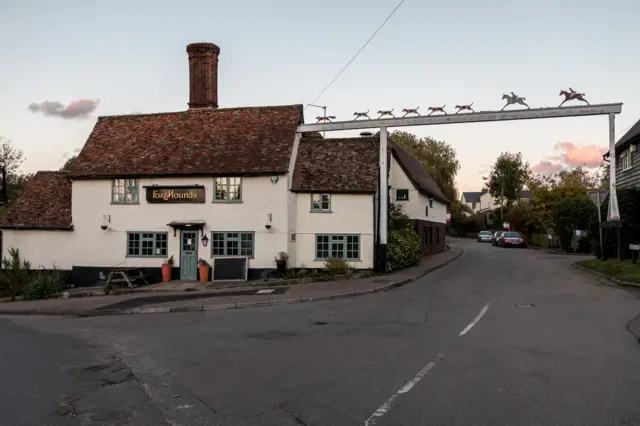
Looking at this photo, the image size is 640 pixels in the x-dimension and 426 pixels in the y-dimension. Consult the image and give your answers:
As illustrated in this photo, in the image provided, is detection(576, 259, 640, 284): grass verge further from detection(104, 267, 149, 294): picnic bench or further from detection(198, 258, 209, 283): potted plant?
detection(104, 267, 149, 294): picnic bench

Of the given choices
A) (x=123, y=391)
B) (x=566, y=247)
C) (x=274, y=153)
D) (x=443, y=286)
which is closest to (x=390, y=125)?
(x=274, y=153)

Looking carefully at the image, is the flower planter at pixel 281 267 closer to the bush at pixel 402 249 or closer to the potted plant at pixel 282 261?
the potted plant at pixel 282 261

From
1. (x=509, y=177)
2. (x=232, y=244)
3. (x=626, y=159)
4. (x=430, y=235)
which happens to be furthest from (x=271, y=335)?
(x=509, y=177)

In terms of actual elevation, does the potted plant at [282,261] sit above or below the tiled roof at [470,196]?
below

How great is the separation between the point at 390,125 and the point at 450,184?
156 ft

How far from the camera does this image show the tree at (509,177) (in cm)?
7881

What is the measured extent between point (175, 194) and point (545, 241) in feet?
129

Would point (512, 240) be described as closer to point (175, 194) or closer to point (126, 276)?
point (175, 194)

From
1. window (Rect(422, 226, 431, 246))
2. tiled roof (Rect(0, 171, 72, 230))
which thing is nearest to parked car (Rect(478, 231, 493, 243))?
window (Rect(422, 226, 431, 246))

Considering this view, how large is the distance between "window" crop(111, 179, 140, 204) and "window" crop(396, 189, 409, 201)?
17.4 metres

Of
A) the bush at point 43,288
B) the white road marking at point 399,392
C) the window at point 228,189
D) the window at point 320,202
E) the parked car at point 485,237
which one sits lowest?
the bush at point 43,288

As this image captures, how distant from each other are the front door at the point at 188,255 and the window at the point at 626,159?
913 inches

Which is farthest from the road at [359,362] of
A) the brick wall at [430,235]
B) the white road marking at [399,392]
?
the brick wall at [430,235]

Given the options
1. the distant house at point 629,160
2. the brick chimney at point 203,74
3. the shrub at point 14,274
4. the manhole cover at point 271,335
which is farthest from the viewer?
the brick chimney at point 203,74
